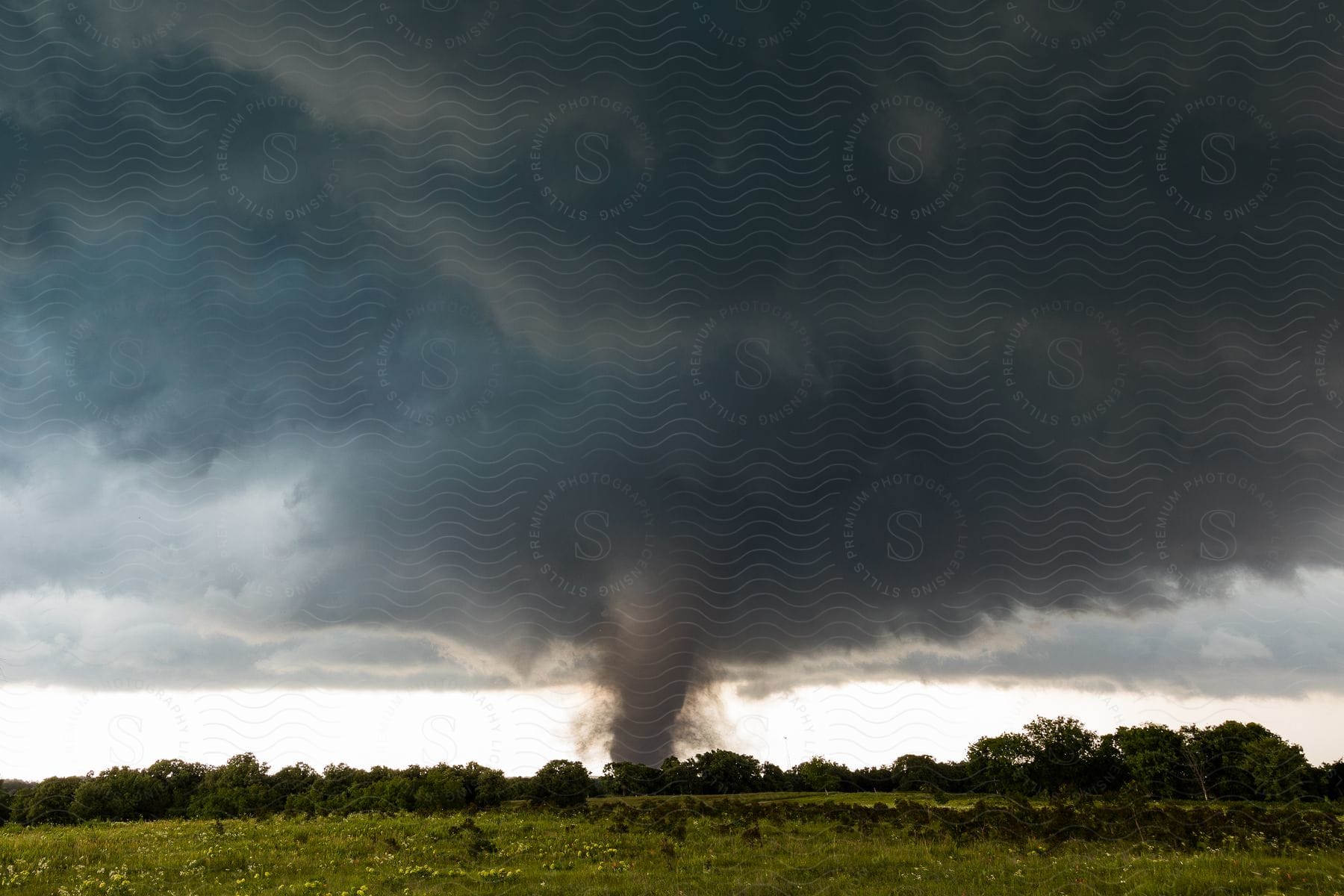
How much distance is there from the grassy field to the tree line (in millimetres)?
14012

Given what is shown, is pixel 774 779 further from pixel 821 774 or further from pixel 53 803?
pixel 53 803

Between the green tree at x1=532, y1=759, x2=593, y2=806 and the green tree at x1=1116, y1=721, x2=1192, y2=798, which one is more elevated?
the green tree at x1=532, y1=759, x2=593, y2=806

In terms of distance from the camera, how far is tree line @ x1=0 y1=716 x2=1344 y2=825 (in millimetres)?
44969

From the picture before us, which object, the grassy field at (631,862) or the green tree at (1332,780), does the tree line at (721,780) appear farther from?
the grassy field at (631,862)

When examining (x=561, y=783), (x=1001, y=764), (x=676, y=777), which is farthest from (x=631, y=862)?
(x=1001, y=764)

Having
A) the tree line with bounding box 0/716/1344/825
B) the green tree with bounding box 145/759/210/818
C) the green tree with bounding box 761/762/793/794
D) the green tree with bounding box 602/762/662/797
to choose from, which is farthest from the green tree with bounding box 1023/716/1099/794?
the green tree with bounding box 145/759/210/818

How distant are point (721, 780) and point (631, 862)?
61.9 metres

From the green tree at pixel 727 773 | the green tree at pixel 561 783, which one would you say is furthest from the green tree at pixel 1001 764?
the green tree at pixel 561 783

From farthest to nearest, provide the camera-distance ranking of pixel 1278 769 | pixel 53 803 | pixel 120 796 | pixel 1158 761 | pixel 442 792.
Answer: pixel 1158 761 < pixel 1278 769 < pixel 120 796 < pixel 53 803 < pixel 442 792

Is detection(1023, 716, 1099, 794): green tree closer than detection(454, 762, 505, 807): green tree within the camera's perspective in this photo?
No

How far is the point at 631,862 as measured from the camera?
19938 mm

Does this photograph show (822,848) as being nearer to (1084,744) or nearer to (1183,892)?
(1183,892)

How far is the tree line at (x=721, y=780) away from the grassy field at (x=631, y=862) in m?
14.0

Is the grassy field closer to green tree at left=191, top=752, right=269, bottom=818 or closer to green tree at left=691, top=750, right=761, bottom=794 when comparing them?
green tree at left=191, top=752, right=269, bottom=818
